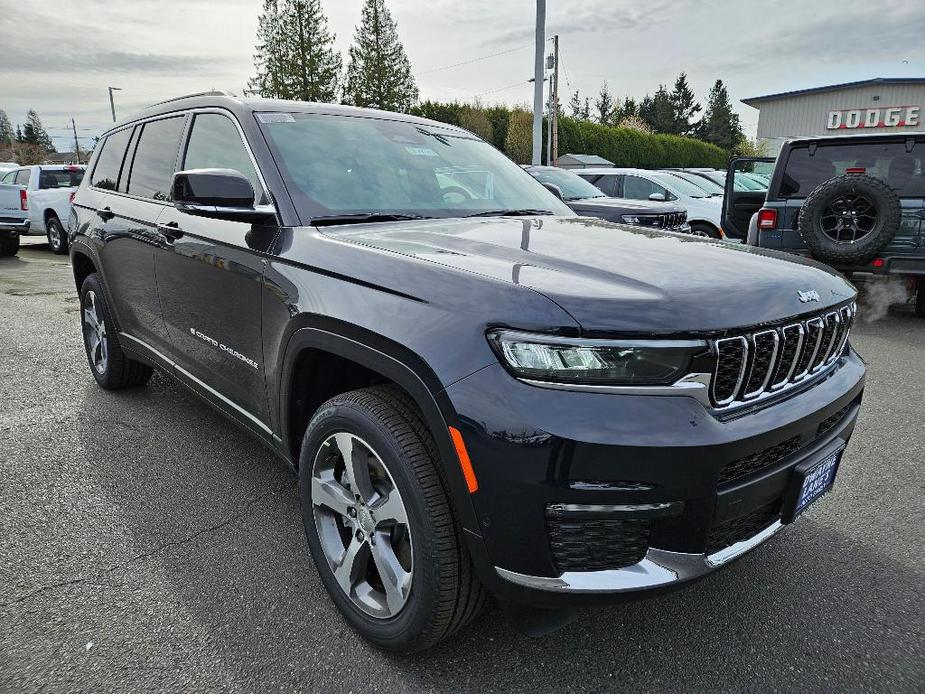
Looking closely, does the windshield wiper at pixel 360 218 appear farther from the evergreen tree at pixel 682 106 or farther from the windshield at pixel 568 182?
the evergreen tree at pixel 682 106

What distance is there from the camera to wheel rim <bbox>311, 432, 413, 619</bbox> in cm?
201

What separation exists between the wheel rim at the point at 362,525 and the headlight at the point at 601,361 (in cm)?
58

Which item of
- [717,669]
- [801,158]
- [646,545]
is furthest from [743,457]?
[801,158]

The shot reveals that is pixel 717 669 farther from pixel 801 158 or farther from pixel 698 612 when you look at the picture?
pixel 801 158

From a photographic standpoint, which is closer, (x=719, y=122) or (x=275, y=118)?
(x=275, y=118)

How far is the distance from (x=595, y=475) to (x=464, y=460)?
1.06 ft

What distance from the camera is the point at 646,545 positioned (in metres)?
1.68

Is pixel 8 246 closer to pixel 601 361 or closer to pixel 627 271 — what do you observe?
pixel 627 271

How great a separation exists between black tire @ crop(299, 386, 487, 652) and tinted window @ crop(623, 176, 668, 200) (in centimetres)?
1024

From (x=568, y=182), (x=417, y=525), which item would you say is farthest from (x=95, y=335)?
(x=568, y=182)

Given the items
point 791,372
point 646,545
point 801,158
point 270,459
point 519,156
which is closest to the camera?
point 646,545

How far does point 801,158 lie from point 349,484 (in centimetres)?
679

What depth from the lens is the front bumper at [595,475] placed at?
1595 millimetres

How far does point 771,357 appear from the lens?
1.85 meters
